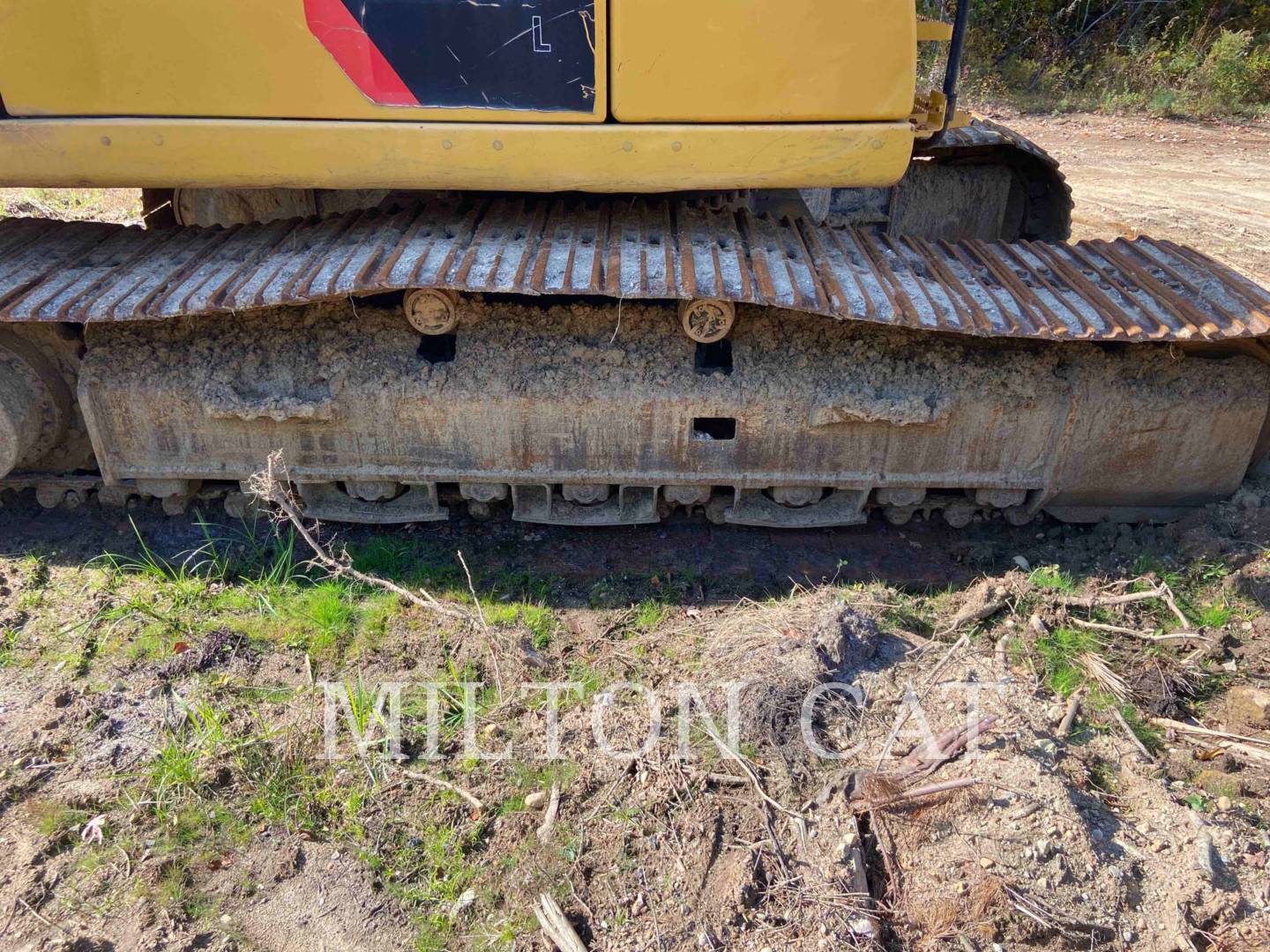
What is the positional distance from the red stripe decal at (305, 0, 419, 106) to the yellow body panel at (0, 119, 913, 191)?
0.10 metres

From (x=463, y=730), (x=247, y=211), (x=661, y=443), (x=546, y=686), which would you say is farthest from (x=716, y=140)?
(x=247, y=211)

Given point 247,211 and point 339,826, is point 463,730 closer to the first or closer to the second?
point 339,826

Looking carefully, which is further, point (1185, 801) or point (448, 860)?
point (1185, 801)

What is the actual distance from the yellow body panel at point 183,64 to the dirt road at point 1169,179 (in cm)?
516

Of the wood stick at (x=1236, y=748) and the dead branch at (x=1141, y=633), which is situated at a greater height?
the dead branch at (x=1141, y=633)

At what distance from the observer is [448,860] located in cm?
255

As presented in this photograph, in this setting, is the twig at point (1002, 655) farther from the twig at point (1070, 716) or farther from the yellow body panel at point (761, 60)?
the yellow body panel at point (761, 60)

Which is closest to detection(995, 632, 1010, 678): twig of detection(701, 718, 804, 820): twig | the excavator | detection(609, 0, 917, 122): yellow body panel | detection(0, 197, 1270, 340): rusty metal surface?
the excavator

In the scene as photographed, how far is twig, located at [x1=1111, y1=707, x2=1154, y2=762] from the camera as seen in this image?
2910 mm

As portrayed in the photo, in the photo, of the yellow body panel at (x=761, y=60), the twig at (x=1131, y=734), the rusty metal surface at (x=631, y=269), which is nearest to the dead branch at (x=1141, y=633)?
the twig at (x=1131, y=734)

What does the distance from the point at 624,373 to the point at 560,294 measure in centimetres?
39

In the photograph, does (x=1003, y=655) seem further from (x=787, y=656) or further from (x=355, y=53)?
(x=355, y=53)

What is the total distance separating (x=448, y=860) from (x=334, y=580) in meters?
1.43

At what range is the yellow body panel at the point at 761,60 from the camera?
2965 millimetres
